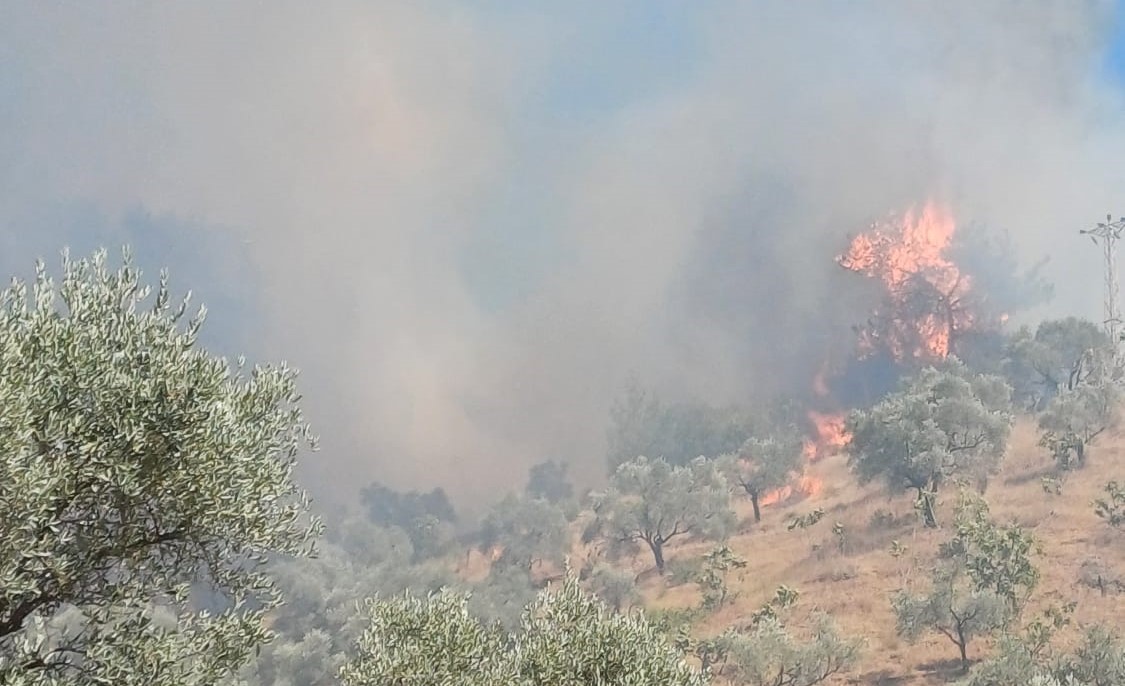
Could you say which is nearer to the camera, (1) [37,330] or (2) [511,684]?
(1) [37,330]

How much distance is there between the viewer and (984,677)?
54312 millimetres

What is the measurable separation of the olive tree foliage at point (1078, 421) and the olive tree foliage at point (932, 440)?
Answer: 5229mm

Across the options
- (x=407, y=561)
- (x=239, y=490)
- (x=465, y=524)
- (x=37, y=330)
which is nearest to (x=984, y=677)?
(x=239, y=490)

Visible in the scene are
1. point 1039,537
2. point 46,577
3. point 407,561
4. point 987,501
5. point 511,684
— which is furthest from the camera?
point 407,561

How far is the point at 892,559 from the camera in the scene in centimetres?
8344

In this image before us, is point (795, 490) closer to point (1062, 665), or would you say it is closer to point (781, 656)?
point (781, 656)

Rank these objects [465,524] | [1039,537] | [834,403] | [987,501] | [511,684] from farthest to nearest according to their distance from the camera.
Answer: [834,403] < [465,524] < [987,501] < [1039,537] < [511,684]

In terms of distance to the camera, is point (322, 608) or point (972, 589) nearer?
point (972, 589)

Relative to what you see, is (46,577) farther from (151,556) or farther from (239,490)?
(239,490)

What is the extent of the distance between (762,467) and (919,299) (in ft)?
278

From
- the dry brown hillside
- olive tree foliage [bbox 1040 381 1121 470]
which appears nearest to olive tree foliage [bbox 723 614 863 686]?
the dry brown hillside

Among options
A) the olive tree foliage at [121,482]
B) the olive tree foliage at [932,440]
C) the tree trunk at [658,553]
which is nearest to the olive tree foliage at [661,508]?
the tree trunk at [658,553]

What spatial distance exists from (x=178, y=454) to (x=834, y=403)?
189 metres

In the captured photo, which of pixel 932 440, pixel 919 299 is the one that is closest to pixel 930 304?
pixel 919 299
